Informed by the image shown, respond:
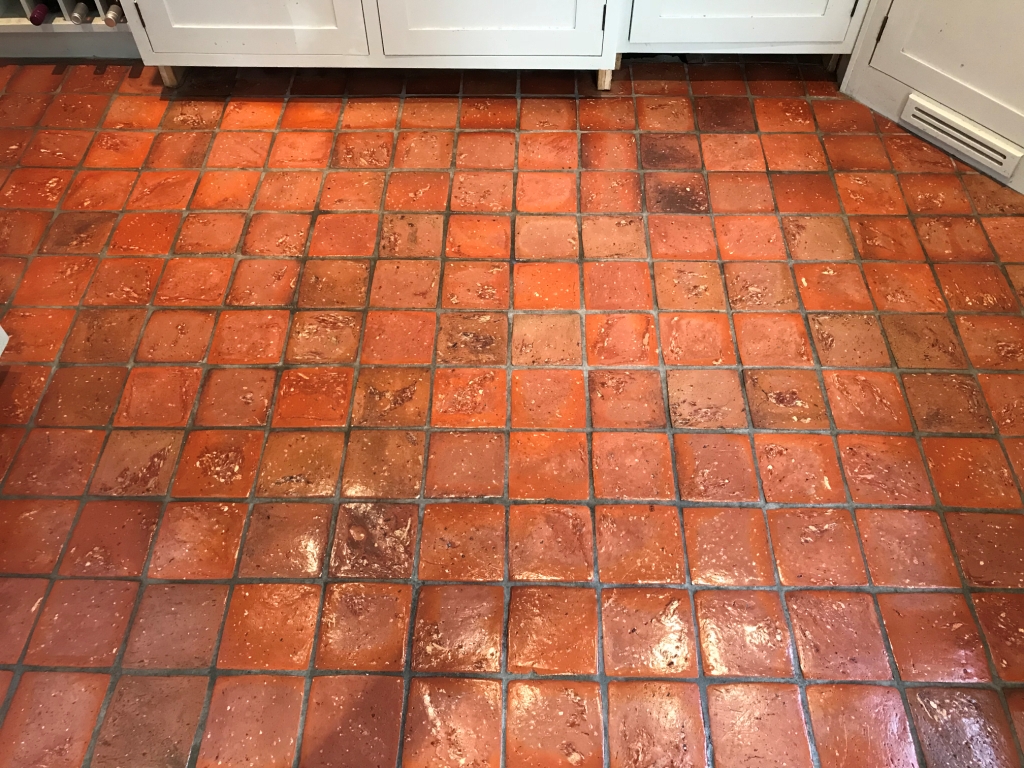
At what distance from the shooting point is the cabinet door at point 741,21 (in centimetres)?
226

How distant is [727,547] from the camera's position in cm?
150

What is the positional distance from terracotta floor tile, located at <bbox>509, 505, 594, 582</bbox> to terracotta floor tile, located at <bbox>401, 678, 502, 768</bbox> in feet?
0.75

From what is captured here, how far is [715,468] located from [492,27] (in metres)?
1.49

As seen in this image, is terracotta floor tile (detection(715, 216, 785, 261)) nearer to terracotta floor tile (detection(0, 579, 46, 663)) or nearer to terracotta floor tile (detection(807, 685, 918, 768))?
terracotta floor tile (detection(807, 685, 918, 768))

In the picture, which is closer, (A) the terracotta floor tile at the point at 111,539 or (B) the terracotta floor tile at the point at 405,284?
(A) the terracotta floor tile at the point at 111,539

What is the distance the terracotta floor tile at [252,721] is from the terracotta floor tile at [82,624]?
24 centimetres

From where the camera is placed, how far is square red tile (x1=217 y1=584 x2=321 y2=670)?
137 centimetres

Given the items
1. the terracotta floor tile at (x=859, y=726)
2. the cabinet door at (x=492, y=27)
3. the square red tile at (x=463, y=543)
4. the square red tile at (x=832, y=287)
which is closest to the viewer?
the terracotta floor tile at (x=859, y=726)

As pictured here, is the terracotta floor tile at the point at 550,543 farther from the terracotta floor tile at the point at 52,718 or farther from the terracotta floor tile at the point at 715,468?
the terracotta floor tile at the point at 52,718

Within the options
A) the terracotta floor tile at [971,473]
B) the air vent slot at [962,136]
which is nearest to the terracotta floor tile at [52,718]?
the terracotta floor tile at [971,473]

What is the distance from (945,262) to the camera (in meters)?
1.97

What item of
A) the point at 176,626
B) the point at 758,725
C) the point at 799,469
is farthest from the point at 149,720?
the point at 799,469

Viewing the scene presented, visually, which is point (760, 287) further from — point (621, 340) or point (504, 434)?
point (504, 434)

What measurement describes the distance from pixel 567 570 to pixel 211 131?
1.79 metres
